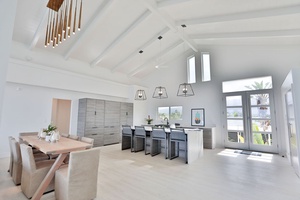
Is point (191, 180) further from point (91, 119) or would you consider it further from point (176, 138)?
point (91, 119)

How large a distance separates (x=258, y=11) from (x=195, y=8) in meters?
1.61

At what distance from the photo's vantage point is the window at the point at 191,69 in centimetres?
767

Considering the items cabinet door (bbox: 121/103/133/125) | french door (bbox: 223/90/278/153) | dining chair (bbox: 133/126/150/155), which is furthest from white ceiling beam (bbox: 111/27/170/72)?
french door (bbox: 223/90/278/153)

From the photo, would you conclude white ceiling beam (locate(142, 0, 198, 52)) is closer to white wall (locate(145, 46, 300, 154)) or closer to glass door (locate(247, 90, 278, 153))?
white wall (locate(145, 46, 300, 154))

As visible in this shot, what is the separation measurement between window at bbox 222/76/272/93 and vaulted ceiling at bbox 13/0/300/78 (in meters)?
1.38

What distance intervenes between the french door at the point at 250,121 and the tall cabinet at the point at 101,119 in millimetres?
4959

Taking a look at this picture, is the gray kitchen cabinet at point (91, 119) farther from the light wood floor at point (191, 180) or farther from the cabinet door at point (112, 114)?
the light wood floor at point (191, 180)

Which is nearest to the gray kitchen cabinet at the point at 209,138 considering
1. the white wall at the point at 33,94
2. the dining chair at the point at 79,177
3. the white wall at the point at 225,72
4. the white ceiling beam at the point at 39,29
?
the white wall at the point at 225,72

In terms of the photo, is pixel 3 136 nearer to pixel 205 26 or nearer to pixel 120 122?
pixel 120 122

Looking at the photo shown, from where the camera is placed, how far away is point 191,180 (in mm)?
3152

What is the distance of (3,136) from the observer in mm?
4809

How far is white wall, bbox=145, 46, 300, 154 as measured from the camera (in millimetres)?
5395

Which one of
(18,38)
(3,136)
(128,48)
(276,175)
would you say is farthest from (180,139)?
(18,38)

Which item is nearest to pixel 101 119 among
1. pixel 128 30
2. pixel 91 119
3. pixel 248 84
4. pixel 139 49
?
pixel 91 119
